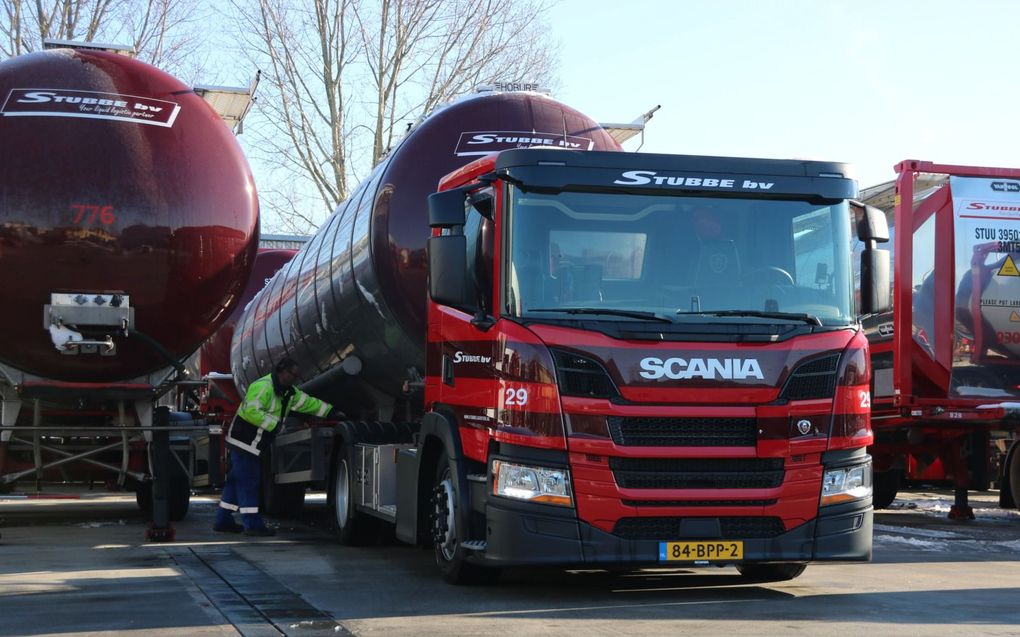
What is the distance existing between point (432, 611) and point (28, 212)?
5.59 metres

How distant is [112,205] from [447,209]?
417 centimetres

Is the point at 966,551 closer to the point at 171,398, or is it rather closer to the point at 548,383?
the point at 548,383

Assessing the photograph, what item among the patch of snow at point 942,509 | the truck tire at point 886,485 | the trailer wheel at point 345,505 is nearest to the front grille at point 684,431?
the trailer wheel at point 345,505

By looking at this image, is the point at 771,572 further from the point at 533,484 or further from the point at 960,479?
the point at 960,479

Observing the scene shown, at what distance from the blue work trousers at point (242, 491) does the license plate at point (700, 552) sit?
5.82 metres

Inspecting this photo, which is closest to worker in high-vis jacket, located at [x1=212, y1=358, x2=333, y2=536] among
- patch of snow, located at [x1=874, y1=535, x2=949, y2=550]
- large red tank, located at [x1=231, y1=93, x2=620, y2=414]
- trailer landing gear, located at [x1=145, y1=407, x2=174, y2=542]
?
large red tank, located at [x1=231, y1=93, x2=620, y2=414]

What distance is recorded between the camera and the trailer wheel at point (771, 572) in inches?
346

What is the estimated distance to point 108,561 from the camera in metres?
10.2

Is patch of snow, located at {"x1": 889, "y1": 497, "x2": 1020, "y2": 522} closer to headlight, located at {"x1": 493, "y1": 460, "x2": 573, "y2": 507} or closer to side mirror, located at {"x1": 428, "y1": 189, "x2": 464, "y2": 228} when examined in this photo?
headlight, located at {"x1": 493, "y1": 460, "x2": 573, "y2": 507}

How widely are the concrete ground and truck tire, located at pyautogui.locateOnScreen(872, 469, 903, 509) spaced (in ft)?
14.8

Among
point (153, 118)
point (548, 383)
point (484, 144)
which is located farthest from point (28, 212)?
point (548, 383)

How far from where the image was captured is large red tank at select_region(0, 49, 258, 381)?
36.2 feet

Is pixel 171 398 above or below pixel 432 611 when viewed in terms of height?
above

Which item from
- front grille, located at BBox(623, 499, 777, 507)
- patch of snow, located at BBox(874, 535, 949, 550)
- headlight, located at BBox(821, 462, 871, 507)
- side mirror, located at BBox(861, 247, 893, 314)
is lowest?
patch of snow, located at BBox(874, 535, 949, 550)
